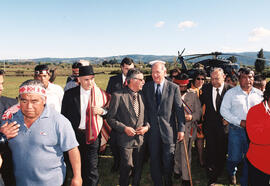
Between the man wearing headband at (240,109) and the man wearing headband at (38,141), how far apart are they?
10.5 ft

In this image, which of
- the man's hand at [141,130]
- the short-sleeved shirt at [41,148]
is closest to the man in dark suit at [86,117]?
the man's hand at [141,130]

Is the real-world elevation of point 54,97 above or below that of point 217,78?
below

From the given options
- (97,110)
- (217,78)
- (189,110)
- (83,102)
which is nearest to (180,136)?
(189,110)

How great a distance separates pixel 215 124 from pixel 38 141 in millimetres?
3830

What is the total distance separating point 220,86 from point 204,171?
2.39 meters

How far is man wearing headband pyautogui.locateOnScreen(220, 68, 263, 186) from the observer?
392 cm

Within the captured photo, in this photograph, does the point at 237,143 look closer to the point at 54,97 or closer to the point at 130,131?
the point at 130,131

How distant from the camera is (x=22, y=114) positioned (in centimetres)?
Result: 237

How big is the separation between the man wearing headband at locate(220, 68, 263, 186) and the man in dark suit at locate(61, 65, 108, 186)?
2.63 m

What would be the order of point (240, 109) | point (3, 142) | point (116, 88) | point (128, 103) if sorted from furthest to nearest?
1. point (116, 88)
2. point (240, 109)
3. point (128, 103)
4. point (3, 142)

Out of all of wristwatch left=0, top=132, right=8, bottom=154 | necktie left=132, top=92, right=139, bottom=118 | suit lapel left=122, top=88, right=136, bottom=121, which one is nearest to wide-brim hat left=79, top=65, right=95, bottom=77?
suit lapel left=122, top=88, right=136, bottom=121

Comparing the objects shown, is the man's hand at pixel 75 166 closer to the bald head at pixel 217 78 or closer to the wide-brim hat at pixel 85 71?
the wide-brim hat at pixel 85 71

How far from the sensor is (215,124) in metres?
4.54

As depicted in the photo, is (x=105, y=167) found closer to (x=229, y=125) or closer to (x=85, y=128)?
(x=85, y=128)
